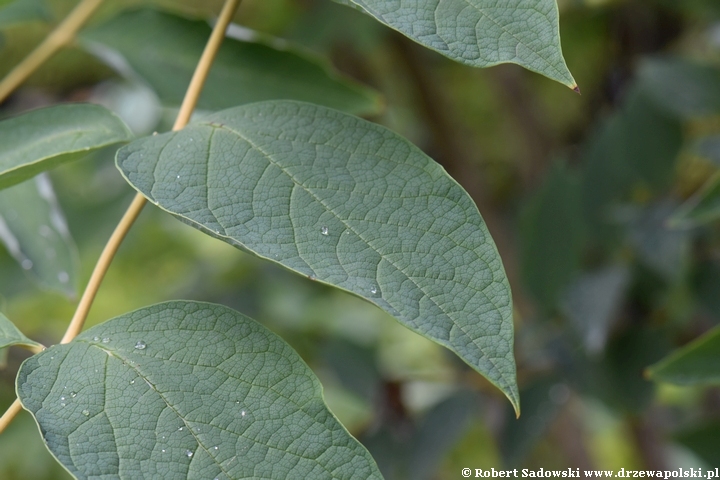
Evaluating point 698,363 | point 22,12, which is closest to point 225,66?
point 22,12

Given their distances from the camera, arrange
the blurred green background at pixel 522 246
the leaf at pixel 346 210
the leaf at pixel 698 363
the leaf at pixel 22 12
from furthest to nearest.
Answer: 1. the blurred green background at pixel 522 246
2. the leaf at pixel 22 12
3. the leaf at pixel 698 363
4. the leaf at pixel 346 210

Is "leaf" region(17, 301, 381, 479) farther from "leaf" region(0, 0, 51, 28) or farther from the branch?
"leaf" region(0, 0, 51, 28)

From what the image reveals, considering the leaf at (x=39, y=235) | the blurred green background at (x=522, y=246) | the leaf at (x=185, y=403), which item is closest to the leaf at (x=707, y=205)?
the blurred green background at (x=522, y=246)

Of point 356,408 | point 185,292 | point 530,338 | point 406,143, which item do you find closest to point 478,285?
point 406,143

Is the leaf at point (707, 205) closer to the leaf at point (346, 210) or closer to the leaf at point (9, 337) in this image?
the leaf at point (346, 210)

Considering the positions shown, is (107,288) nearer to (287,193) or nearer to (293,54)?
(293,54)

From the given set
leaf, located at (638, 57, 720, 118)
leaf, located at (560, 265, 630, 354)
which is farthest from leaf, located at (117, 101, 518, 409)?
leaf, located at (638, 57, 720, 118)

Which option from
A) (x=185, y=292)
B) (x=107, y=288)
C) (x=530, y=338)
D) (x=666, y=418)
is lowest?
(x=666, y=418)
